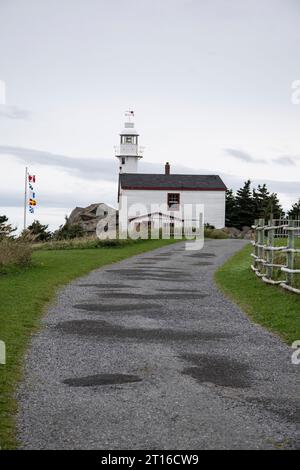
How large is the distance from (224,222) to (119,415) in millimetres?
59085

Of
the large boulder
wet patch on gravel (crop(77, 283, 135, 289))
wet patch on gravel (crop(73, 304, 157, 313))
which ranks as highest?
the large boulder

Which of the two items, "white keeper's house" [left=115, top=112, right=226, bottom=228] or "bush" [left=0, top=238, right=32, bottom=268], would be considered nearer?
"bush" [left=0, top=238, right=32, bottom=268]

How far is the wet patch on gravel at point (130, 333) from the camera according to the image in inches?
398

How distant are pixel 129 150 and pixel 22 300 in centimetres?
5693

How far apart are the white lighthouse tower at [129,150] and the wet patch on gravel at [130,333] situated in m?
59.2

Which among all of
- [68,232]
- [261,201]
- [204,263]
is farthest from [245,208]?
[204,263]

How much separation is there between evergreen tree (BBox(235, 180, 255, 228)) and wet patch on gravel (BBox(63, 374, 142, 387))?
195 feet

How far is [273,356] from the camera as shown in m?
8.95

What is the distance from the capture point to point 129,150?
2749 inches

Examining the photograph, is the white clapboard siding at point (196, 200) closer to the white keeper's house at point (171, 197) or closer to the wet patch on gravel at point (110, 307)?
the white keeper's house at point (171, 197)

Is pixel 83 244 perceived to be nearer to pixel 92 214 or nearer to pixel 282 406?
pixel 92 214

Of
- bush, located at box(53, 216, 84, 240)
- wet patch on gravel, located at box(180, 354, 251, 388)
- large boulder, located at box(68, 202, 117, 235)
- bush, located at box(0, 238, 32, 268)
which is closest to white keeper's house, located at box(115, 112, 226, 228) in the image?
large boulder, located at box(68, 202, 117, 235)

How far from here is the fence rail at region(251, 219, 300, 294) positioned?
613 inches

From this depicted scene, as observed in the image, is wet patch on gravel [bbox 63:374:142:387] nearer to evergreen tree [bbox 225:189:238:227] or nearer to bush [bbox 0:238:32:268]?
bush [bbox 0:238:32:268]
